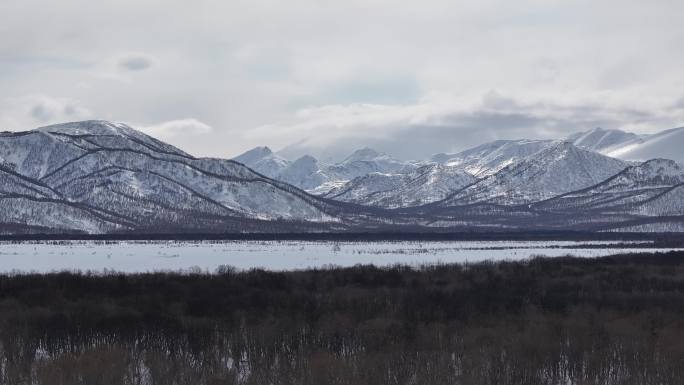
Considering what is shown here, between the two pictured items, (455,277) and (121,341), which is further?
(455,277)

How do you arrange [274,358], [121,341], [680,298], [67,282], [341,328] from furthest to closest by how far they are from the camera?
[67,282] → [680,298] → [341,328] → [121,341] → [274,358]

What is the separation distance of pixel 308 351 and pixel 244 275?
2842 cm

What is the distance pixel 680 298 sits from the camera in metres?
37.8

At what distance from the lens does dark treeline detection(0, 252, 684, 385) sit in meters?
19.9

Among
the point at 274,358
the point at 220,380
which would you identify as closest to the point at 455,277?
the point at 274,358

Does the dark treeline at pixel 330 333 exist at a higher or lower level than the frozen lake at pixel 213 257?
lower

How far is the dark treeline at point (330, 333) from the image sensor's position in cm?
1988

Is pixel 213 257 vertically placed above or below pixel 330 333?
above

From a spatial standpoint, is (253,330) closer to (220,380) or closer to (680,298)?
(220,380)

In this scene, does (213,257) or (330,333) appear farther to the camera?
(213,257)

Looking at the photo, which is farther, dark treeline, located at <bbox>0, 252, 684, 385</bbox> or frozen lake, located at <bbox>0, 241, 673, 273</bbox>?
frozen lake, located at <bbox>0, 241, 673, 273</bbox>

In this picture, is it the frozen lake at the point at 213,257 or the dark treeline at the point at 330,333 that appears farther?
the frozen lake at the point at 213,257

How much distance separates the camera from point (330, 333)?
26328 mm

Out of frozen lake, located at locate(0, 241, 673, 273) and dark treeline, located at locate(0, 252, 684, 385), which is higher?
frozen lake, located at locate(0, 241, 673, 273)
